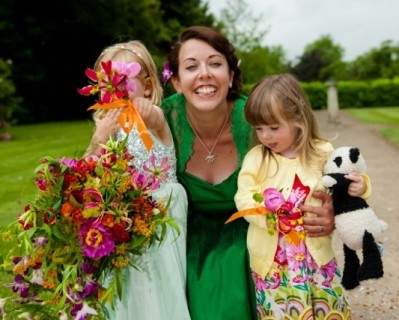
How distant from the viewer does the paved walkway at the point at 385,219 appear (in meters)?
4.47

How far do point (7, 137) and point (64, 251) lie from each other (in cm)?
1671

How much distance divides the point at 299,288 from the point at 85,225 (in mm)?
1184

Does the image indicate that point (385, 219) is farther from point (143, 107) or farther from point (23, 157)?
point (23, 157)

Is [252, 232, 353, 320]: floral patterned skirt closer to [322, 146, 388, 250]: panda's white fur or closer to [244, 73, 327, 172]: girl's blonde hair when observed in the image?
[322, 146, 388, 250]: panda's white fur

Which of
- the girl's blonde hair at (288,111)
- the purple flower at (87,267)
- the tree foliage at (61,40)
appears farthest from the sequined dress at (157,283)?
the tree foliage at (61,40)

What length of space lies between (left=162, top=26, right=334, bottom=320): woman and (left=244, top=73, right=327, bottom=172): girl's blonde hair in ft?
1.11

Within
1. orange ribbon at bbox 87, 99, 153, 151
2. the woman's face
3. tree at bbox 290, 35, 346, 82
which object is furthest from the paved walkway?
tree at bbox 290, 35, 346, 82

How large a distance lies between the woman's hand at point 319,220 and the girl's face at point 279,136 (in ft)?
0.93

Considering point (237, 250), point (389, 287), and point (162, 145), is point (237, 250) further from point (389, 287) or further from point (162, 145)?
point (389, 287)

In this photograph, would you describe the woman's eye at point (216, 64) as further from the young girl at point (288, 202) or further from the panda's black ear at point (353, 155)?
the panda's black ear at point (353, 155)

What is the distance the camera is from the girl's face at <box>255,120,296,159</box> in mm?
2973

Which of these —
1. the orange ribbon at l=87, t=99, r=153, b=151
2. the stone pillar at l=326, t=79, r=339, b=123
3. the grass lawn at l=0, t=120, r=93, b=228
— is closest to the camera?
the orange ribbon at l=87, t=99, r=153, b=151

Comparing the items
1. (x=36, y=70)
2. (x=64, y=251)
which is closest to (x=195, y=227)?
(x=64, y=251)

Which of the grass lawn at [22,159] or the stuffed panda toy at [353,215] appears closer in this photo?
the stuffed panda toy at [353,215]
